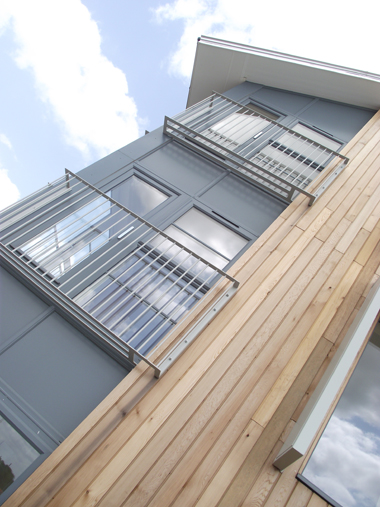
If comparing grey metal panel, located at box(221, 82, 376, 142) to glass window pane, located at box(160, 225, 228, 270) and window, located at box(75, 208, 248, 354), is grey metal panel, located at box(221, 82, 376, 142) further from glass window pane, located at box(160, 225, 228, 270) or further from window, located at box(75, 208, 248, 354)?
glass window pane, located at box(160, 225, 228, 270)

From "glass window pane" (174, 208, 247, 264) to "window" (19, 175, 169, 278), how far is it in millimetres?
395

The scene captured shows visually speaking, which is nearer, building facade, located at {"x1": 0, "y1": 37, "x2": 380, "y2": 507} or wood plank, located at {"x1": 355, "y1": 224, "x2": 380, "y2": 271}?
building facade, located at {"x1": 0, "y1": 37, "x2": 380, "y2": 507}

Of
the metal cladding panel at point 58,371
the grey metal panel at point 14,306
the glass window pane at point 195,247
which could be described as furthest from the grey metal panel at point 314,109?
the metal cladding panel at point 58,371

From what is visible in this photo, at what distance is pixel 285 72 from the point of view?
6488mm

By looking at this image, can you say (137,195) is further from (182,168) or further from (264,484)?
(264,484)

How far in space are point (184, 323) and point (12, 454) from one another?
135 centimetres

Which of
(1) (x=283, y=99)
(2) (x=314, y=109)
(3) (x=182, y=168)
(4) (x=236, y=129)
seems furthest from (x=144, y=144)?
(2) (x=314, y=109)

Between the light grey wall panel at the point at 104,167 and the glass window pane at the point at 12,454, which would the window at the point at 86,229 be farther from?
the glass window pane at the point at 12,454

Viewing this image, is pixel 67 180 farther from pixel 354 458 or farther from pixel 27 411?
pixel 354 458

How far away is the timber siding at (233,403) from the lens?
2.07 m

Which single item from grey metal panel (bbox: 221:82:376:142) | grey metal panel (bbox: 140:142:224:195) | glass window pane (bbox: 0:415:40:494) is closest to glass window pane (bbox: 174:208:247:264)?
grey metal panel (bbox: 140:142:224:195)

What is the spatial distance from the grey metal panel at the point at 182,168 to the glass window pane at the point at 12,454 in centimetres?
297

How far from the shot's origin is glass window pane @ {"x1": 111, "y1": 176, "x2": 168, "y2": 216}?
4262 millimetres

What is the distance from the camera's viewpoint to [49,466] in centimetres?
210
